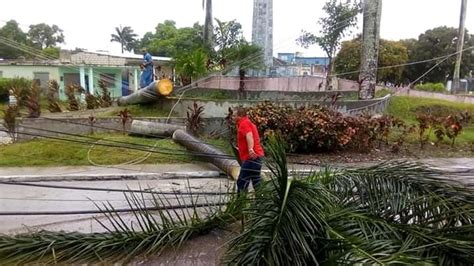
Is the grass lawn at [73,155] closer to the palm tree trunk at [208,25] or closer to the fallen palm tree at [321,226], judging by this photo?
the fallen palm tree at [321,226]

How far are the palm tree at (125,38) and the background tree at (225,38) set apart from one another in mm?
51457

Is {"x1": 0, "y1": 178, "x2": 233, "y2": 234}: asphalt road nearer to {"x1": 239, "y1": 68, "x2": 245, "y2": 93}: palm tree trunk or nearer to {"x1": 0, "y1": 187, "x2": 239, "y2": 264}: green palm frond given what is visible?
{"x1": 0, "y1": 187, "x2": 239, "y2": 264}: green palm frond

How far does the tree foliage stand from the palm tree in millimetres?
48026

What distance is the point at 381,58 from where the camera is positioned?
3469 cm

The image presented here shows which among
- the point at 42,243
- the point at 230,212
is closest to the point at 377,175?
the point at 230,212

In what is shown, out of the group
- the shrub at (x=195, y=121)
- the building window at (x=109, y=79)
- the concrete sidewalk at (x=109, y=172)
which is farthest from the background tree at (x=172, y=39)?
the concrete sidewalk at (x=109, y=172)

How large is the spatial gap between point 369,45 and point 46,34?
65055 millimetres

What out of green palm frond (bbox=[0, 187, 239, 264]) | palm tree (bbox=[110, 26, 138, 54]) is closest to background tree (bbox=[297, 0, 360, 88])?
green palm frond (bbox=[0, 187, 239, 264])

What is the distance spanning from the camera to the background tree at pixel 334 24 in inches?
1014

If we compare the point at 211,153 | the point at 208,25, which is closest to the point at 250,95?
the point at 211,153

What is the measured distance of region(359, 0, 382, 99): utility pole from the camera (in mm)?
13172

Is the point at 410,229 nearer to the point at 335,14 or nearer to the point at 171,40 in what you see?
the point at 335,14

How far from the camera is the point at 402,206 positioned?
3664 mm

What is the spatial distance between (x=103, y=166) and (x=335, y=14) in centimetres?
2096
